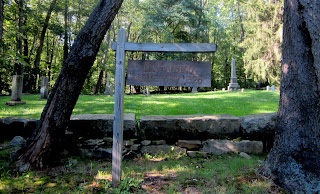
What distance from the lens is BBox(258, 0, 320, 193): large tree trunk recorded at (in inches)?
111

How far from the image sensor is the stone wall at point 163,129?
4.30 m

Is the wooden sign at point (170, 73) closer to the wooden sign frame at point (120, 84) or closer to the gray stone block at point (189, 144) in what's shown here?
the wooden sign frame at point (120, 84)

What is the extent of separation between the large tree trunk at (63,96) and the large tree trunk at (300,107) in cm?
308

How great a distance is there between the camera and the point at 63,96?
3.52 m

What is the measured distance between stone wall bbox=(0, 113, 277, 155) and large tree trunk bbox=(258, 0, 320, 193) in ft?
4.24

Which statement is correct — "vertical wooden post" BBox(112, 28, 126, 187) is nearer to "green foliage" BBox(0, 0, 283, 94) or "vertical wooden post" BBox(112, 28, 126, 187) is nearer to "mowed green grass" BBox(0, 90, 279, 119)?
"green foliage" BBox(0, 0, 283, 94)

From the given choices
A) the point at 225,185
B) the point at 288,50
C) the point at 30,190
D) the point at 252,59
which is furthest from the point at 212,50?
the point at 252,59

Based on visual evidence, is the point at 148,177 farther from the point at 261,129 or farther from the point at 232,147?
the point at 261,129

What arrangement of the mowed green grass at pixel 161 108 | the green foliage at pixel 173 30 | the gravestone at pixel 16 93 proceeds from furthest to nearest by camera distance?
the green foliage at pixel 173 30 < the gravestone at pixel 16 93 < the mowed green grass at pixel 161 108

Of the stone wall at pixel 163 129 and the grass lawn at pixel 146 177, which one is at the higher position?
the stone wall at pixel 163 129

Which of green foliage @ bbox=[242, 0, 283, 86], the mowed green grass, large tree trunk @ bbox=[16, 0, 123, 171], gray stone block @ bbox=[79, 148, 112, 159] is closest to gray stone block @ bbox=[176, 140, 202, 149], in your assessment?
gray stone block @ bbox=[79, 148, 112, 159]

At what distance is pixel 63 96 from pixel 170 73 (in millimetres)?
1948

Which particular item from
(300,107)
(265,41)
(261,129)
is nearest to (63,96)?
(300,107)

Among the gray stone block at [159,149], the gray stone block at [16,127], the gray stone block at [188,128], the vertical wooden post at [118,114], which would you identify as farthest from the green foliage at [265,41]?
the gray stone block at [16,127]
